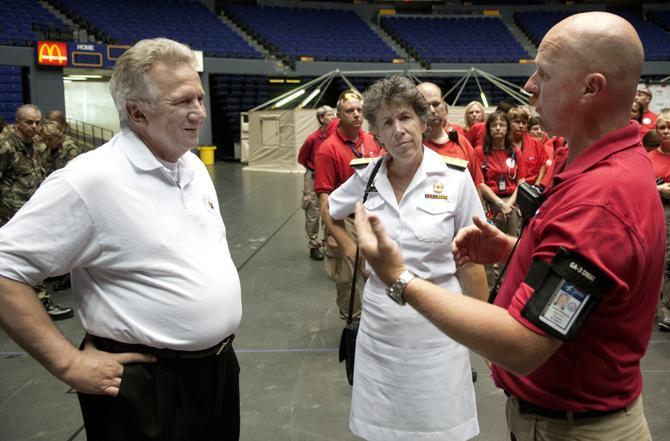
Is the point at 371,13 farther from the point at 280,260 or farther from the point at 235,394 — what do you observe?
the point at 235,394

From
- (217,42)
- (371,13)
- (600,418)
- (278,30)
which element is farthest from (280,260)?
(371,13)

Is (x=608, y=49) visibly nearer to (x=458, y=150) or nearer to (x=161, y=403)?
(x=161, y=403)

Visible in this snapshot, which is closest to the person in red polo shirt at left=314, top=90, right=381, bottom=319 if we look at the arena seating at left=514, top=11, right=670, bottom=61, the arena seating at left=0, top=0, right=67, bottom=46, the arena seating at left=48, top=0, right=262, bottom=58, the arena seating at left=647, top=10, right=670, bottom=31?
the arena seating at left=0, top=0, right=67, bottom=46

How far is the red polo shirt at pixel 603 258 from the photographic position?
116 cm

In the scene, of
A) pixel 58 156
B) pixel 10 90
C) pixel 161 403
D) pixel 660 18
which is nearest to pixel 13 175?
pixel 58 156

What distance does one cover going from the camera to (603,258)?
1.14 m

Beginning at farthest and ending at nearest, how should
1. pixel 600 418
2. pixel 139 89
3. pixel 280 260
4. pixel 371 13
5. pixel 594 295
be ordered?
pixel 371 13 < pixel 280 260 < pixel 139 89 < pixel 600 418 < pixel 594 295

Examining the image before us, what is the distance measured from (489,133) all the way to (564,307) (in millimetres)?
A: 4506

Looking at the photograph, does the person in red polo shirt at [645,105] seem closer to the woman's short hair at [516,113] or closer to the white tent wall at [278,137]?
the woman's short hair at [516,113]

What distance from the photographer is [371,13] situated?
3047 cm

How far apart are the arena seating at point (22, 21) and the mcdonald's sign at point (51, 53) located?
0.37 meters

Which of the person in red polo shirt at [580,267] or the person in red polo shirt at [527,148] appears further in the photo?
the person in red polo shirt at [527,148]

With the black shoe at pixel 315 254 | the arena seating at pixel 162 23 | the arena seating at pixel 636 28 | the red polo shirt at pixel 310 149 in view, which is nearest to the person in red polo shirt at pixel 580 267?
the red polo shirt at pixel 310 149

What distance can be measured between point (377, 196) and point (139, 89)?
1.16 m
